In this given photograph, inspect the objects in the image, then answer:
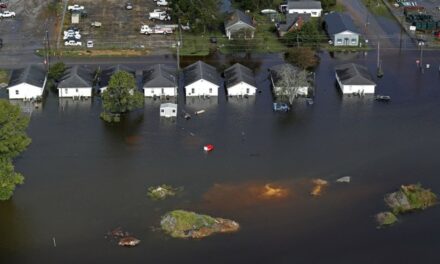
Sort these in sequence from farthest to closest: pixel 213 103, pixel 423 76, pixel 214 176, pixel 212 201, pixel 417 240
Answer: pixel 423 76
pixel 213 103
pixel 214 176
pixel 212 201
pixel 417 240

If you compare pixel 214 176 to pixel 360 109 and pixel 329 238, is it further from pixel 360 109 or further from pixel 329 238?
pixel 360 109

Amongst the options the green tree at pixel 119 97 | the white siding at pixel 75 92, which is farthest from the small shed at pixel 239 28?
the green tree at pixel 119 97

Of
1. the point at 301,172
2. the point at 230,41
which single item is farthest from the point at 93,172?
the point at 230,41

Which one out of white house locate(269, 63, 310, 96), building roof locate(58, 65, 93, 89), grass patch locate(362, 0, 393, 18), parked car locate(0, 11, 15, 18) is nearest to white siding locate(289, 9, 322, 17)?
grass patch locate(362, 0, 393, 18)

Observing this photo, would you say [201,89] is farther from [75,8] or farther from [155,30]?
[75,8]

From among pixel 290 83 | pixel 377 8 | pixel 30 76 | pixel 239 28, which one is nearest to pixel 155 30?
pixel 239 28

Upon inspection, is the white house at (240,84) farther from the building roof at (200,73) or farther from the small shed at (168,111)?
the small shed at (168,111)
